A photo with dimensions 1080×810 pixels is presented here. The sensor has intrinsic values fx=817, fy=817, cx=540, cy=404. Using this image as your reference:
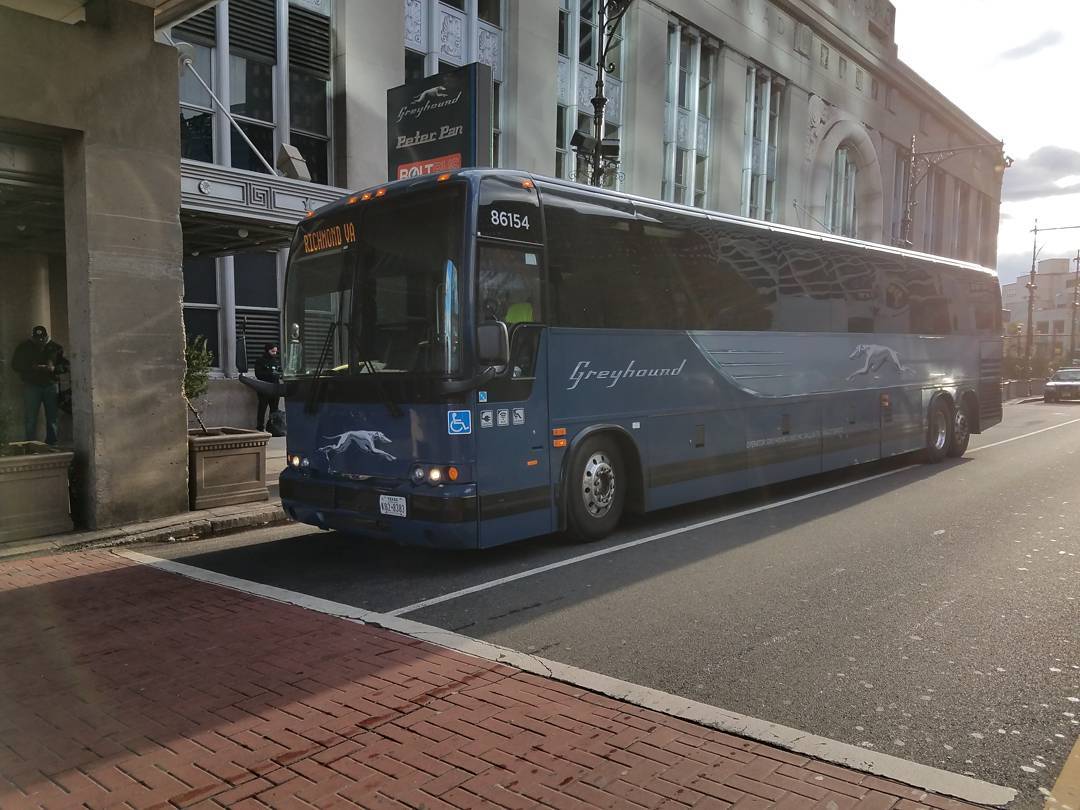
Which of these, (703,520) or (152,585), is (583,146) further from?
(152,585)

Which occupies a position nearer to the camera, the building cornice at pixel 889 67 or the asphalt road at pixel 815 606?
the asphalt road at pixel 815 606

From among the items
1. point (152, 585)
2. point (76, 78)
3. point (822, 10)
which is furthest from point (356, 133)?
point (822, 10)

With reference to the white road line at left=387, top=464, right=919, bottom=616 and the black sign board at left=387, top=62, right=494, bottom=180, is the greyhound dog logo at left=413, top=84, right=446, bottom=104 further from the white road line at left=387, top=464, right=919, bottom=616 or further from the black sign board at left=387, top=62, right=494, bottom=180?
the white road line at left=387, top=464, right=919, bottom=616

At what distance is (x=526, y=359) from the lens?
23.4ft

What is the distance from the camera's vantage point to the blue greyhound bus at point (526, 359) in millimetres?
6668

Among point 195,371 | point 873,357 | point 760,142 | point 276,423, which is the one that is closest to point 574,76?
point 760,142

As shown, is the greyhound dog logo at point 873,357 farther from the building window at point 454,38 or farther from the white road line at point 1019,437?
the building window at point 454,38

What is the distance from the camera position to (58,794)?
11.2ft

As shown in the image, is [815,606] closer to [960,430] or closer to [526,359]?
[526,359]

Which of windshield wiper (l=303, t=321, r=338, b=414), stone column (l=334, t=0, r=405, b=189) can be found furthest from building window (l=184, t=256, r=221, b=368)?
windshield wiper (l=303, t=321, r=338, b=414)

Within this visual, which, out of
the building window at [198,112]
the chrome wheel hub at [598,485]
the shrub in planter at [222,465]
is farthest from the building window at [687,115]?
Answer: the chrome wheel hub at [598,485]

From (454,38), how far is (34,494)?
15185 millimetres

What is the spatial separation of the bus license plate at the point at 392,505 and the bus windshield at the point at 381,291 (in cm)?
105

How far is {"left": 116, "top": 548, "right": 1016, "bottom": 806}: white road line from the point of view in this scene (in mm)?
3422
